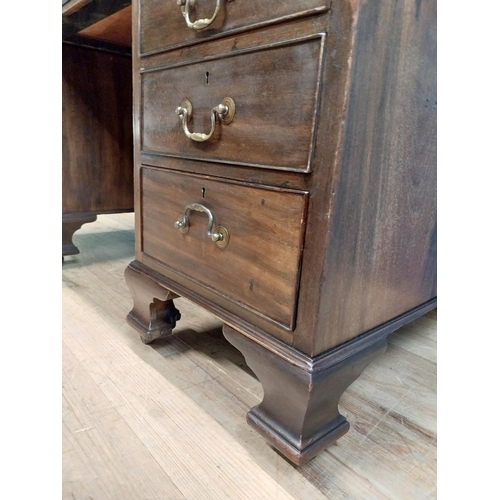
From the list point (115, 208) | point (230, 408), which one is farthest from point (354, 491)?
point (115, 208)

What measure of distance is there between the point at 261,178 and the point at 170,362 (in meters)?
0.45

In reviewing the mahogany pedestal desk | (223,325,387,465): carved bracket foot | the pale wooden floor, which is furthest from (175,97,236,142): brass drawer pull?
the pale wooden floor

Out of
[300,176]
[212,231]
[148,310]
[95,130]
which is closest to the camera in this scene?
[300,176]

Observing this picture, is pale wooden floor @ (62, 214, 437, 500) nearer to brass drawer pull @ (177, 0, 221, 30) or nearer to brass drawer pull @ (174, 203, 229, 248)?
brass drawer pull @ (174, 203, 229, 248)

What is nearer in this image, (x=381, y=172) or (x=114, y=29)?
(x=381, y=172)

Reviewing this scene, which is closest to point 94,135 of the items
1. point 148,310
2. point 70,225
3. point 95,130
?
point 95,130

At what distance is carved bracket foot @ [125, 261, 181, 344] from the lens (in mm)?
805

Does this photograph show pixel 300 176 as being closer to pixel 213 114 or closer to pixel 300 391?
pixel 213 114

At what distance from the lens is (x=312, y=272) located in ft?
1.55

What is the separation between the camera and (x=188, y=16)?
0.55 metres

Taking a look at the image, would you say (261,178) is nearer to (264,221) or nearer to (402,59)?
(264,221)

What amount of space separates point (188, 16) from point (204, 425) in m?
0.59

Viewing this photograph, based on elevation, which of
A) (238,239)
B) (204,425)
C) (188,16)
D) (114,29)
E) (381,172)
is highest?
(114,29)

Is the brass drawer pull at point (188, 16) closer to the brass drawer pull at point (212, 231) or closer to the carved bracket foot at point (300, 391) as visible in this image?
the brass drawer pull at point (212, 231)
